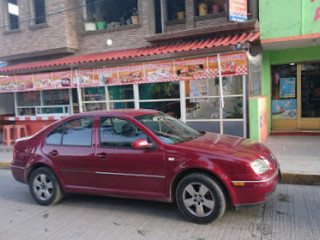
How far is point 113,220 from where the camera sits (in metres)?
4.36

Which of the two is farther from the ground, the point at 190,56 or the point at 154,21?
the point at 154,21

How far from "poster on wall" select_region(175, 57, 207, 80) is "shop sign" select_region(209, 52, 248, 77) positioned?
26 centimetres

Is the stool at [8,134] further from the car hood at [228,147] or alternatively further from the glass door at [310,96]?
the glass door at [310,96]

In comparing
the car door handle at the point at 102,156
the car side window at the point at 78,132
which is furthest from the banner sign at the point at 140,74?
the car door handle at the point at 102,156

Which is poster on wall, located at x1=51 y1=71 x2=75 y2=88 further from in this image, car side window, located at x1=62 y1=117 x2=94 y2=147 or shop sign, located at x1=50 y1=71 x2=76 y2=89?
car side window, located at x1=62 y1=117 x2=94 y2=147

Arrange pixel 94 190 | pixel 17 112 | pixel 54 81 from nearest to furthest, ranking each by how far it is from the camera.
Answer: pixel 94 190, pixel 54 81, pixel 17 112

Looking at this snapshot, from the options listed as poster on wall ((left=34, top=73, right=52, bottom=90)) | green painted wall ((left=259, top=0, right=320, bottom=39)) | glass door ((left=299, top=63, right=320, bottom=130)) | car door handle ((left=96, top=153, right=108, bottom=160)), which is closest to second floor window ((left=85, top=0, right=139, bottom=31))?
poster on wall ((left=34, top=73, right=52, bottom=90))

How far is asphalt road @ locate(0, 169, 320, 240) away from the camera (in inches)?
149

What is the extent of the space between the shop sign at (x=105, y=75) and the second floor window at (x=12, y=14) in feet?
19.3

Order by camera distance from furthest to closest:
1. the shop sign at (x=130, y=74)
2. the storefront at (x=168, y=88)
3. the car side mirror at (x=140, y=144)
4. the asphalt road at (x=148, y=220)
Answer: the shop sign at (x=130, y=74), the storefront at (x=168, y=88), the car side mirror at (x=140, y=144), the asphalt road at (x=148, y=220)

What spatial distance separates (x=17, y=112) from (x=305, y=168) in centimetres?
1111

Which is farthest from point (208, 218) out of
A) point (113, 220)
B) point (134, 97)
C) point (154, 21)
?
point (154, 21)

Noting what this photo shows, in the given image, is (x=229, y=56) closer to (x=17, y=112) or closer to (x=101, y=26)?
(x=101, y=26)

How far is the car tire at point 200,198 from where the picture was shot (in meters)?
3.89
